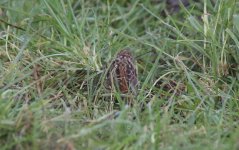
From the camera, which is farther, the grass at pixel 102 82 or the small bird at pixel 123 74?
the small bird at pixel 123 74

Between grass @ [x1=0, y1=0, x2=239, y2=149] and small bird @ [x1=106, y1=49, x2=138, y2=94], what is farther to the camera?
small bird @ [x1=106, y1=49, x2=138, y2=94]

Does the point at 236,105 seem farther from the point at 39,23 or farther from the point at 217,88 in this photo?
the point at 39,23

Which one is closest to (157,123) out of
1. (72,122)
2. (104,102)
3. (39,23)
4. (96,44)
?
(72,122)
